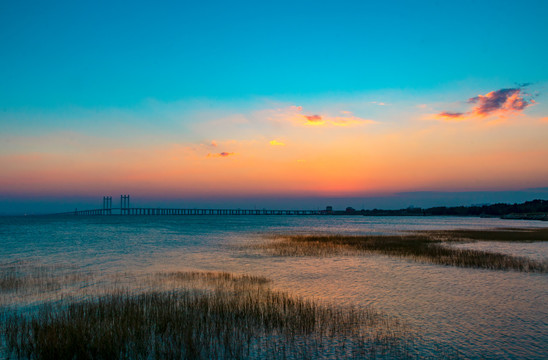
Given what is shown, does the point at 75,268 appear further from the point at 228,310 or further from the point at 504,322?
the point at 504,322

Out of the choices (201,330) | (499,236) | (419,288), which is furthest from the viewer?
(499,236)

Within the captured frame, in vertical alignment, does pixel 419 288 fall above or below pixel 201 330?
below

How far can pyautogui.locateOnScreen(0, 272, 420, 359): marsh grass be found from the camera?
9.48m

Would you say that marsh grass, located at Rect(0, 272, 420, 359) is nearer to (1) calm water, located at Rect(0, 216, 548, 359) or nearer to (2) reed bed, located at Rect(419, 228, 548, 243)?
(1) calm water, located at Rect(0, 216, 548, 359)

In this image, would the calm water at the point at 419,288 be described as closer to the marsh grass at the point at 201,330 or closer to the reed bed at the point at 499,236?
the marsh grass at the point at 201,330

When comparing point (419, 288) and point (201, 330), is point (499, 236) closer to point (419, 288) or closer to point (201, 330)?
point (419, 288)

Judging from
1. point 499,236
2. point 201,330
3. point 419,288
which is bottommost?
point 499,236

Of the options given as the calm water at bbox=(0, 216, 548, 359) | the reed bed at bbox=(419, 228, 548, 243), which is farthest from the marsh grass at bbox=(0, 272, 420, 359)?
the reed bed at bbox=(419, 228, 548, 243)

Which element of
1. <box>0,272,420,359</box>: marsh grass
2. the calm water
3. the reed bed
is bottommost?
the reed bed

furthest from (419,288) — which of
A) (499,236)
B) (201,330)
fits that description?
(499,236)

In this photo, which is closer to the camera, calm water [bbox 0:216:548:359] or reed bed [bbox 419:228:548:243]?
calm water [bbox 0:216:548:359]

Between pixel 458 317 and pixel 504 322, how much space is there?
141 cm

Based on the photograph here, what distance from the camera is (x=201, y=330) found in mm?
10969

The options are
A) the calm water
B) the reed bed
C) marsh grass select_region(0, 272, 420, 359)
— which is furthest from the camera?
the reed bed
